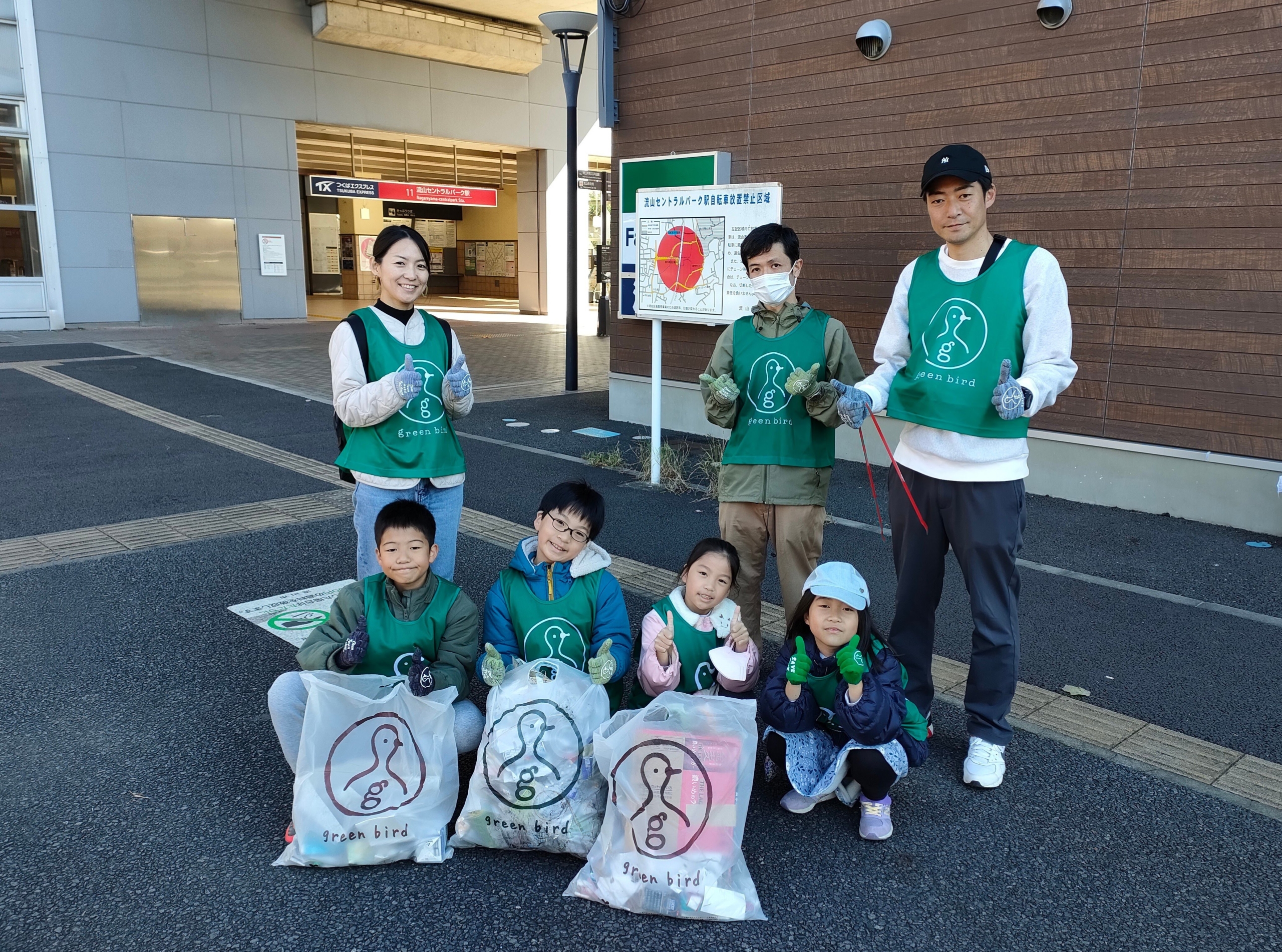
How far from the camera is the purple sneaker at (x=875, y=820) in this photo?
2789 mm

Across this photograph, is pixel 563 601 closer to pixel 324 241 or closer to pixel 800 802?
pixel 800 802

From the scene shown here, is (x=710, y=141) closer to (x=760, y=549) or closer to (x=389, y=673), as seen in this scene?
(x=760, y=549)

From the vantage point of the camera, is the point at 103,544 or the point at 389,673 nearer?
the point at 389,673

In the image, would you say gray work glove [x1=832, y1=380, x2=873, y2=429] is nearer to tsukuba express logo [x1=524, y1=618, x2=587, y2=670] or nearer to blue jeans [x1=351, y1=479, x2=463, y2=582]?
tsukuba express logo [x1=524, y1=618, x2=587, y2=670]

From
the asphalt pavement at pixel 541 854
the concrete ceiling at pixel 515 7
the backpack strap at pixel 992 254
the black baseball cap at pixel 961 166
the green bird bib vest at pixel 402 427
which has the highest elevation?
the concrete ceiling at pixel 515 7

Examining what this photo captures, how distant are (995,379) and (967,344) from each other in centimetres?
13

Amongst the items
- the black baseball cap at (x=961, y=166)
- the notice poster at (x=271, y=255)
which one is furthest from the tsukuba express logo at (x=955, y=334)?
the notice poster at (x=271, y=255)

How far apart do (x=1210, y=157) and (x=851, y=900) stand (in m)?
5.20

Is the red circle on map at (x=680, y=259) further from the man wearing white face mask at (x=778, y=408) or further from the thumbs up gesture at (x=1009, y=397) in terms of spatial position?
the thumbs up gesture at (x=1009, y=397)

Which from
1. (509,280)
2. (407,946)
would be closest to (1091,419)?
(407,946)

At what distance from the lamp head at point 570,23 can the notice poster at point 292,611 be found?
7.43 metres

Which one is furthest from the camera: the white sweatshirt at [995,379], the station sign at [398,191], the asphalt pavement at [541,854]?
the station sign at [398,191]

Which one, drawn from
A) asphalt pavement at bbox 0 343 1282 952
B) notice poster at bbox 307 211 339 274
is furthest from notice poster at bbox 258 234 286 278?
asphalt pavement at bbox 0 343 1282 952

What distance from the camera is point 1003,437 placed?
9.61 ft
